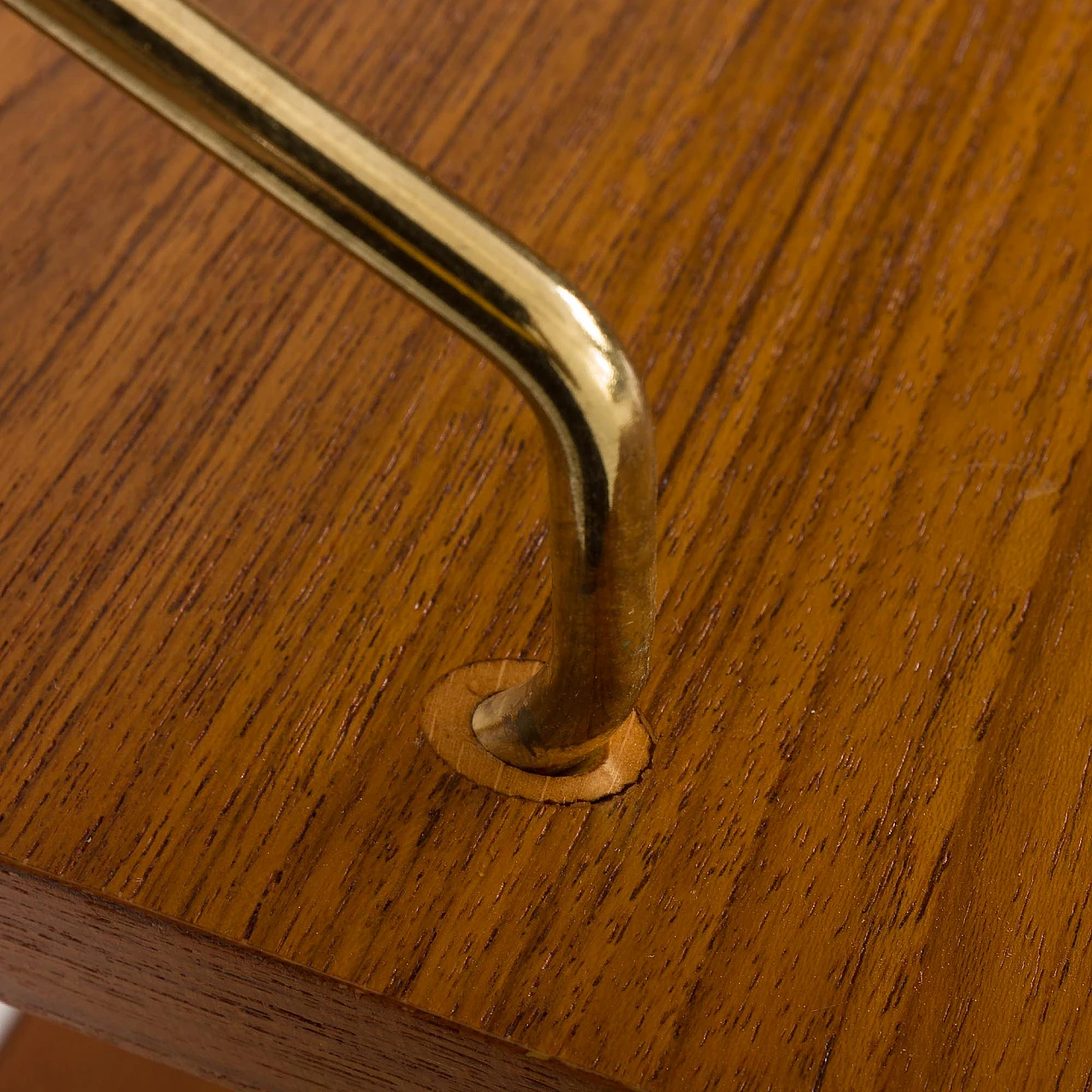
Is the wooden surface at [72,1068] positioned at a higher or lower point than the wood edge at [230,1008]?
lower

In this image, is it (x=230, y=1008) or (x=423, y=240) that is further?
(x=230, y=1008)

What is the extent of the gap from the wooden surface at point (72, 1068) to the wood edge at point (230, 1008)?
2.06ft

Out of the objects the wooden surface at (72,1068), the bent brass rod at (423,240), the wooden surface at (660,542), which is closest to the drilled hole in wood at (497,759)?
the wooden surface at (660,542)

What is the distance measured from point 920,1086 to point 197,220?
0.47m

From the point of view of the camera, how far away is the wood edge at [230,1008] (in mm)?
442

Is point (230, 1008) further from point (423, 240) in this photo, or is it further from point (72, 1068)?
point (72, 1068)

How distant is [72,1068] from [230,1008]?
798mm

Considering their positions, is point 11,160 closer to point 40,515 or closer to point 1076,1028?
point 40,515

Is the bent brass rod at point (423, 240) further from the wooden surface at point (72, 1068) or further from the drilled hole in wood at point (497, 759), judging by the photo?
the wooden surface at point (72, 1068)

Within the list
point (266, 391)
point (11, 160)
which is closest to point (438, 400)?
point (266, 391)

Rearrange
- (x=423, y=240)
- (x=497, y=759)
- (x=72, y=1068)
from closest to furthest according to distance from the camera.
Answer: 1. (x=423, y=240)
2. (x=497, y=759)
3. (x=72, y=1068)

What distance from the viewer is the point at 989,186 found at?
626 millimetres

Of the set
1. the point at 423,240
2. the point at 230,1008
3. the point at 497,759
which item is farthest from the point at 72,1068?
the point at 423,240

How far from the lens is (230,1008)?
505 millimetres
